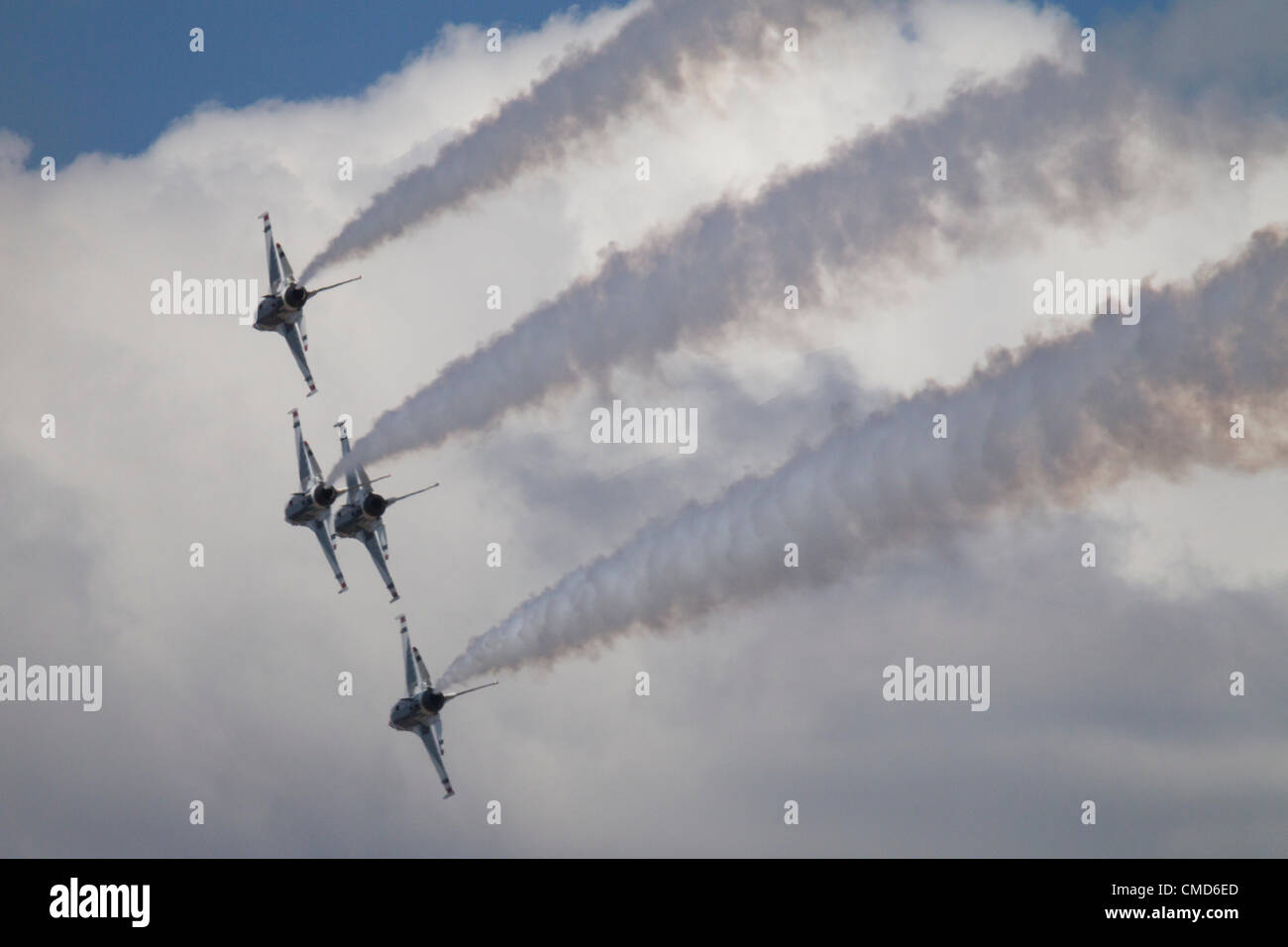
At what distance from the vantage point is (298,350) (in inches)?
3346

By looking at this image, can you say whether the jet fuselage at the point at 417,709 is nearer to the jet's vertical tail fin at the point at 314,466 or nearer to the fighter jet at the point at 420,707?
the fighter jet at the point at 420,707

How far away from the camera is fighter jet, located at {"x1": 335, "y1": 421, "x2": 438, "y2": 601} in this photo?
272 ft

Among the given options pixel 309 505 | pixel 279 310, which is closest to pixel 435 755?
pixel 309 505

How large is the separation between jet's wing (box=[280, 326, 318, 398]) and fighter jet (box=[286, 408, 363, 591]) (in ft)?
9.56

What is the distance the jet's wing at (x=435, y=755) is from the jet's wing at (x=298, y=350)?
1355cm

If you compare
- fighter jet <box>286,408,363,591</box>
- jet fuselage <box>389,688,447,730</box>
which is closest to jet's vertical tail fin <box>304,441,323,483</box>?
fighter jet <box>286,408,363,591</box>

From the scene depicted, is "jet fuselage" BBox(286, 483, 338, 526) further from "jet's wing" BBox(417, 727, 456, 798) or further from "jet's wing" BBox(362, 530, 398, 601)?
"jet's wing" BBox(417, 727, 456, 798)

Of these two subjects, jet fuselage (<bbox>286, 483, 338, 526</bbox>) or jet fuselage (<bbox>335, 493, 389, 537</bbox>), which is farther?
jet fuselage (<bbox>286, 483, 338, 526</bbox>)

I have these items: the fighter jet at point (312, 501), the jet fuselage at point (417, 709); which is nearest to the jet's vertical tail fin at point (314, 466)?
→ the fighter jet at point (312, 501)

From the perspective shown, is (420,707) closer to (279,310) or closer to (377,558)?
(377,558)
